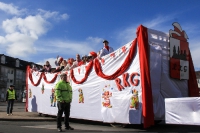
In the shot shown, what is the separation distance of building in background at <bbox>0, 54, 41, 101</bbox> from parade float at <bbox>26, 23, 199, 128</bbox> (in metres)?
53.4

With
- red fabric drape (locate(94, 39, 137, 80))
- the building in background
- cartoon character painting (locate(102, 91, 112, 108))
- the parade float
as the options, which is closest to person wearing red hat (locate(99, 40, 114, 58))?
the parade float

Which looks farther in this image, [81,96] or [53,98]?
[53,98]

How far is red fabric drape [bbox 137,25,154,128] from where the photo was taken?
765 centimetres

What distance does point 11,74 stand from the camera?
66.8m

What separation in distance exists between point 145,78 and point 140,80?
0.22 m

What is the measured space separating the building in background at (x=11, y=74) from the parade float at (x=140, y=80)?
53.4 meters

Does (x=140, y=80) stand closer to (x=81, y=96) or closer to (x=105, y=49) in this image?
(x=105, y=49)

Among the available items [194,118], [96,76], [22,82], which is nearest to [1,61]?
[22,82]

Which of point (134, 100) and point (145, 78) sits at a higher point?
point (145, 78)

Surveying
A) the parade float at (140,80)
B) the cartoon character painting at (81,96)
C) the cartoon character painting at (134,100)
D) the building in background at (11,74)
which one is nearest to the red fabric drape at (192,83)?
the parade float at (140,80)

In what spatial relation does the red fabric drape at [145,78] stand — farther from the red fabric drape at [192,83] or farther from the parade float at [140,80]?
the red fabric drape at [192,83]

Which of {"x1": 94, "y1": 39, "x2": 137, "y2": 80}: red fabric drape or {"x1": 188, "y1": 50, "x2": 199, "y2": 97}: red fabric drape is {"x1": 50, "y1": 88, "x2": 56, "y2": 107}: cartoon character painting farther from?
{"x1": 188, "y1": 50, "x2": 199, "y2": 97}: red fabric drape

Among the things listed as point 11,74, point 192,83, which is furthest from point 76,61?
point 11,74

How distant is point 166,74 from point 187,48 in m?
1.53
